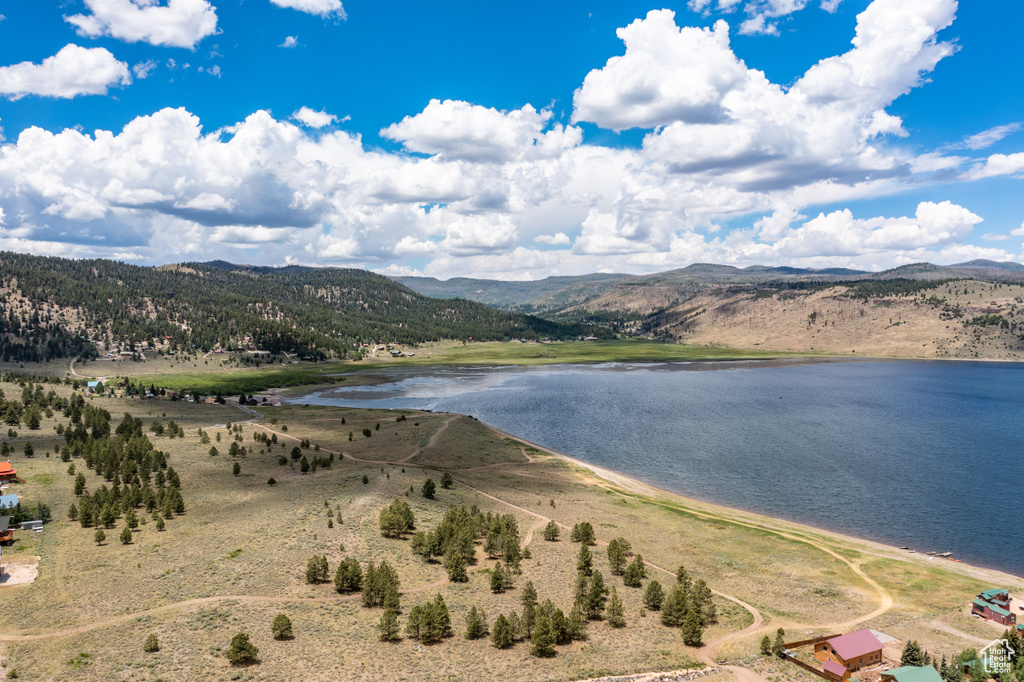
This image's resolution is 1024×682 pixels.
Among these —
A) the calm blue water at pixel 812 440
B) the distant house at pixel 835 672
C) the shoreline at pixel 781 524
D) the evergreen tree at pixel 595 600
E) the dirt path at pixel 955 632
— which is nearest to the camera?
the distant house at pixel 835 672

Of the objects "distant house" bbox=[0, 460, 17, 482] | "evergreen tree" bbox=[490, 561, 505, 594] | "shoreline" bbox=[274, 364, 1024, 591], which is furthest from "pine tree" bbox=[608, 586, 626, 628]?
"distant house" bbox=[0, 460, 17, 482]

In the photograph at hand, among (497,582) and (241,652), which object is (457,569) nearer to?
(497,582)

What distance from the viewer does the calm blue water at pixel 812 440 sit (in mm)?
68000

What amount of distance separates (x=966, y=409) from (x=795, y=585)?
133608mm

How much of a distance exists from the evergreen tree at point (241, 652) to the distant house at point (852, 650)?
112ft

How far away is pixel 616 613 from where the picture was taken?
3800cm

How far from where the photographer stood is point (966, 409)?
460ft

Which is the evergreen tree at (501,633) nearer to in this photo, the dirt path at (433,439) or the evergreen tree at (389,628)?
the evergreen tree at (389,628)

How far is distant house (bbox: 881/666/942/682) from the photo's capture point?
3073cm

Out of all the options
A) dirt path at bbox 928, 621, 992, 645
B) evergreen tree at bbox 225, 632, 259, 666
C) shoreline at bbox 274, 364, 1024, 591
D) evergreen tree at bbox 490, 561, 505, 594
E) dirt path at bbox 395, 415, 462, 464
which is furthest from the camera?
dirt path at bbox 395, 415, 462, 464

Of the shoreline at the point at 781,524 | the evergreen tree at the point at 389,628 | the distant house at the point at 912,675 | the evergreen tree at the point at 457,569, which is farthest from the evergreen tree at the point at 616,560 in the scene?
the shoreline at the point at 781,524

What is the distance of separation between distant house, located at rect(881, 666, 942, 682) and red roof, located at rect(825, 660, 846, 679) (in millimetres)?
2111

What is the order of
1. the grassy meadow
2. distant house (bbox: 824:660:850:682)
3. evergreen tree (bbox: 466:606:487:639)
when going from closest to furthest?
the grassy meadow, distant house (bbox: 824:660:850:682), evergreen tree (bbox: 466:606:487:639)

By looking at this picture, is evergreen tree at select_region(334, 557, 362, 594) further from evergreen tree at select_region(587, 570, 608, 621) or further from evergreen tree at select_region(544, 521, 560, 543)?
evergreen tree at select_region(544, 521, 560, 543)
